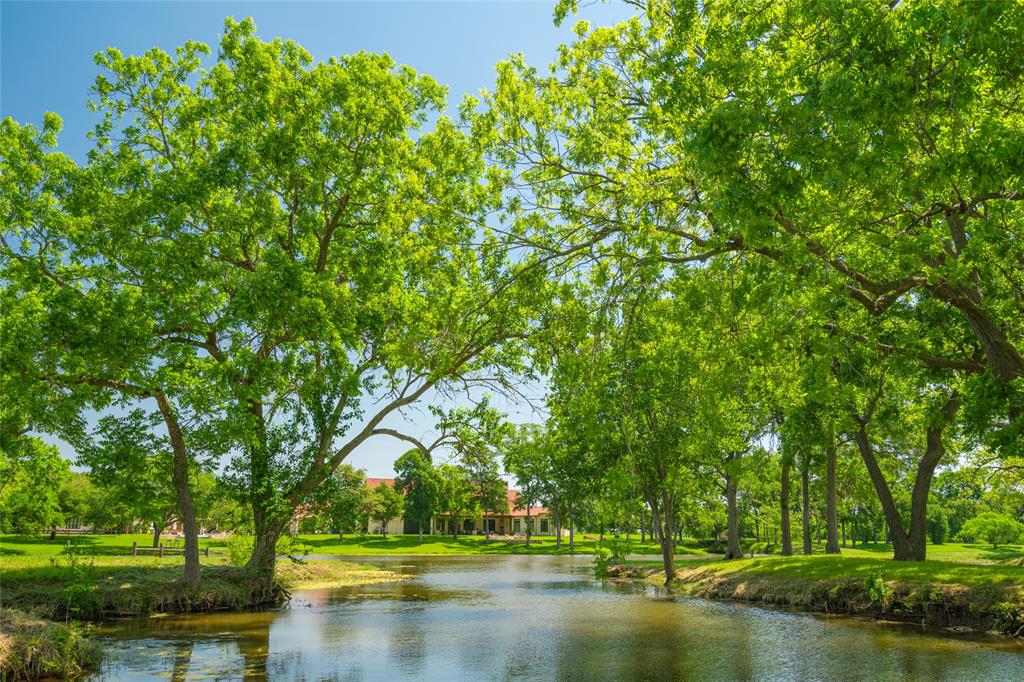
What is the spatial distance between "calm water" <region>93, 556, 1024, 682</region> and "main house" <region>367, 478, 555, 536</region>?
8476 centimetres

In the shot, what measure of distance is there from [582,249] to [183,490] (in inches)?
715

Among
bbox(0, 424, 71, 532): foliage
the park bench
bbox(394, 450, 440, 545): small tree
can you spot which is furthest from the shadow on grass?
bbox(394, 450, 440, 545): small tree

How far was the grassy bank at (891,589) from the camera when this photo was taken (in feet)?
55.9

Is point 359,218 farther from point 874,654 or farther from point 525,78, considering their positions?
point 874,654

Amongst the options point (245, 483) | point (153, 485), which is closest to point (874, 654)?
point (245, 483)

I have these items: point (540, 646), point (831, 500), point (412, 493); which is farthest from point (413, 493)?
point (540, 646)

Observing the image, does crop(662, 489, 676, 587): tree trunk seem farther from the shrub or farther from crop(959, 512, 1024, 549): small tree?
crop(959, 512, 1024, 549): small tree

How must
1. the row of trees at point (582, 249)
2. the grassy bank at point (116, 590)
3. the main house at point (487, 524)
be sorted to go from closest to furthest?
the row of trees at point (582, 249) < the grassy bank at point (116, 590) < the main house at point (487, 524)

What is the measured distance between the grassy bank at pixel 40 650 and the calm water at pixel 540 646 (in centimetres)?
56

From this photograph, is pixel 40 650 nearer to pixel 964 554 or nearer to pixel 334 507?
pixel 334 507

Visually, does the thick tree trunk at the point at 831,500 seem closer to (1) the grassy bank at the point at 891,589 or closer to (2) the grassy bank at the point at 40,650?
(1) the grassy bank at the point at 891,589

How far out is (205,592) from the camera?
22.6 meters

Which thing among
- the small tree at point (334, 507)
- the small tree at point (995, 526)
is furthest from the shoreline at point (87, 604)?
the small tree at point (995, 526)

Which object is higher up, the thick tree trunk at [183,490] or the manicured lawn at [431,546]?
the thick tree trunk at [183,490]
